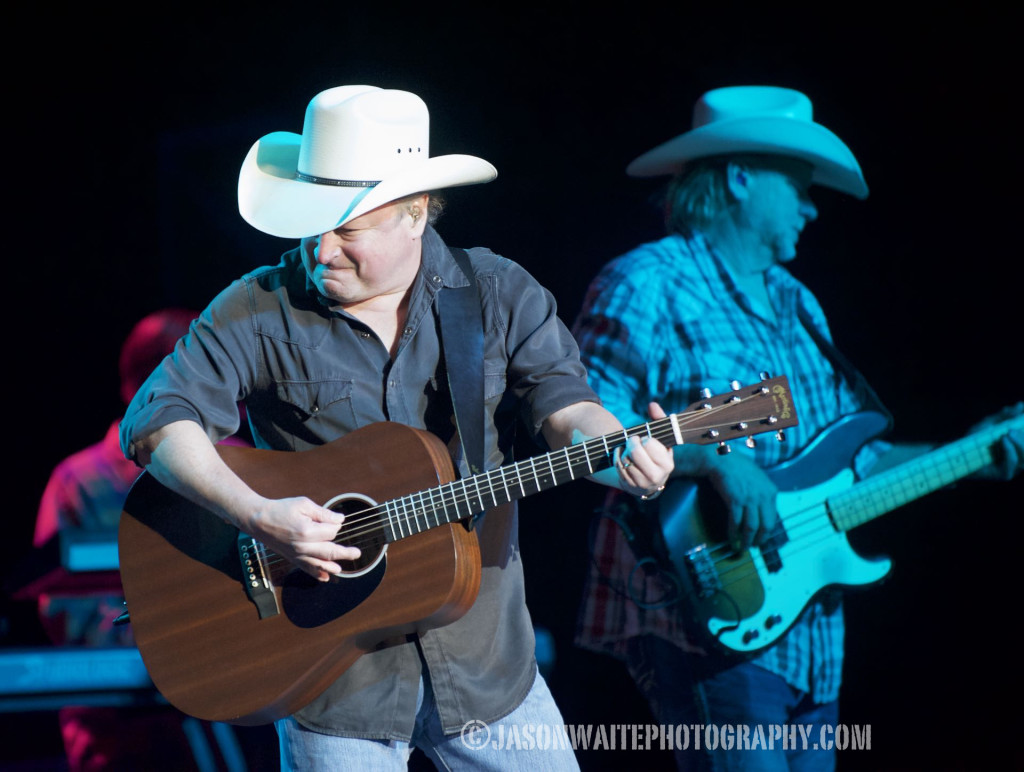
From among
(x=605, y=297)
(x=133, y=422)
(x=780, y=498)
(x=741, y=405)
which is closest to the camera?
(x=741, y=405)

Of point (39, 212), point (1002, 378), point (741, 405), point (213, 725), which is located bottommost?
point (213, 725)

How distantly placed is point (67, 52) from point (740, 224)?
2.71m

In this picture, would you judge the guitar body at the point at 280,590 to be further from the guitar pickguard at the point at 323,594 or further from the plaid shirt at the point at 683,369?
the plaid shirt at the point at 683,369

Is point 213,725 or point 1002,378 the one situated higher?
point 1002,378

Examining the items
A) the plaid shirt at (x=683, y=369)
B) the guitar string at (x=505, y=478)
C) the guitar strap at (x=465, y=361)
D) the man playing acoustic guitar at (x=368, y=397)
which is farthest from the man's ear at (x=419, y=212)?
the plaid shirt at (x=683, y=369)

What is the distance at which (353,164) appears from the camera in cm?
224

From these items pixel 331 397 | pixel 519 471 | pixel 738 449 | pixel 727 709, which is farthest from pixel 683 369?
pixel 331 397

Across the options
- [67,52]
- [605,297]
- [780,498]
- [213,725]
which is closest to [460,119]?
[605,297]

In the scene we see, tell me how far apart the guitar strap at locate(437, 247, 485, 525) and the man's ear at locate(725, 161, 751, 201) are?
1.43 m

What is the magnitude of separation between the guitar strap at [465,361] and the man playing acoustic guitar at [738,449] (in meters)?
0.95

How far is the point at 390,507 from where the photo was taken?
208cm

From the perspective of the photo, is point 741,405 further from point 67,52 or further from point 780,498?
point 67,52

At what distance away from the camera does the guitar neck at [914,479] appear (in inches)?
123

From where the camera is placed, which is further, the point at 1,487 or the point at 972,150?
the point at 1,487
